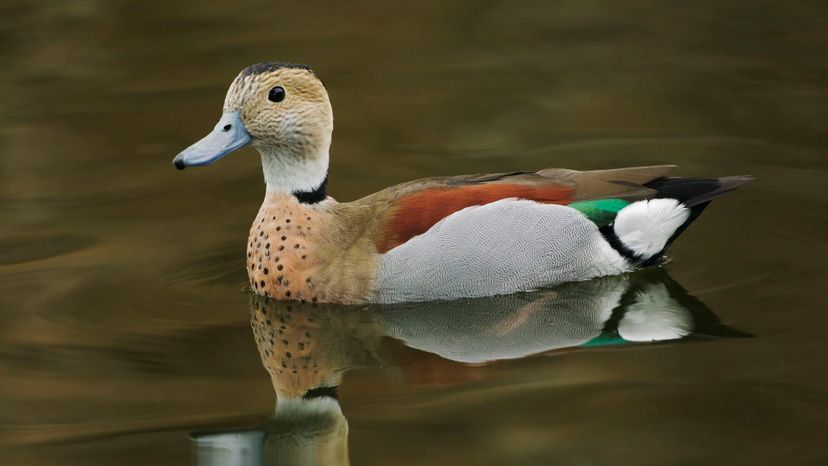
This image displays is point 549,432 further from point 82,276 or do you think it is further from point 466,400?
point 82,276

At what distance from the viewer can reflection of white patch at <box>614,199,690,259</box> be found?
346 inches

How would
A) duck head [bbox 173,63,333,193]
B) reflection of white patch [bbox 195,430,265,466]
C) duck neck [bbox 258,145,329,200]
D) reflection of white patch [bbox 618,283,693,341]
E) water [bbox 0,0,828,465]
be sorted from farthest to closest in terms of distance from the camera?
1. duck neck [bbox 258,145,329,200]
2. duck head [bbox 173,63,333,193]
3. reflection of white patch [bbox 618,283,693,341]
4. water [bbox 0,0,828,465]
5. reflection of white patch [bbox 195,430,265,466]

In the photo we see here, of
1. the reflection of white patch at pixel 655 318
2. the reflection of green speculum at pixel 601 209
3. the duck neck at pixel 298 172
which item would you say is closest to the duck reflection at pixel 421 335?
the reflection of white patch at pixel 655 318

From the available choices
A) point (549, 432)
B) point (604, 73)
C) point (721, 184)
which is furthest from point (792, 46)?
point (549, 432)

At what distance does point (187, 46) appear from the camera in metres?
A: 13.6

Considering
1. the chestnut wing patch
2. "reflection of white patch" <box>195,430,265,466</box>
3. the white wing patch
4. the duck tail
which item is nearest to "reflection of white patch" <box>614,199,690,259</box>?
the duck tail

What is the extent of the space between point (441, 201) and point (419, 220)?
176 mm

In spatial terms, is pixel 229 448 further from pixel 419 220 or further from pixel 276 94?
pixel 276 94

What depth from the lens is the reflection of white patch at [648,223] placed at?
8789 mm

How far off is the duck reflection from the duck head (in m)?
0.79

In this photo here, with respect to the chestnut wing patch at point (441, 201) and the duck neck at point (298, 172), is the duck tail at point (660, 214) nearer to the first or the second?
the chestnut wing patch at point (441, 201)

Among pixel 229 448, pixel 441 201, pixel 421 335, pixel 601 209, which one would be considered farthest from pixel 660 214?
pixel 229 448

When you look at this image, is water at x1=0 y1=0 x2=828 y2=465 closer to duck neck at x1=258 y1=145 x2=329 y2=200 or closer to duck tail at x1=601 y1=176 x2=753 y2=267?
duck tail at x1=601 y1=176 x2=753 y2=267

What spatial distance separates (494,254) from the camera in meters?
8.57
